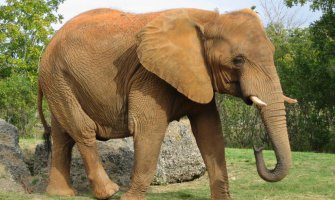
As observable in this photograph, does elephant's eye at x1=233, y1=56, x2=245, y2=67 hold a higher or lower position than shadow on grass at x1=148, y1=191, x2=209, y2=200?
higher

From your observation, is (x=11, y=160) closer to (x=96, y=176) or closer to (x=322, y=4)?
(x=96, y=176)

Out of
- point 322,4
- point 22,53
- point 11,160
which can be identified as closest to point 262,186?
point 11,160

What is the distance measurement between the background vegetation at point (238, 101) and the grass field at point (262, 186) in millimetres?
9349

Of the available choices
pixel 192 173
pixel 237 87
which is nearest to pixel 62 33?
pixel 237 87

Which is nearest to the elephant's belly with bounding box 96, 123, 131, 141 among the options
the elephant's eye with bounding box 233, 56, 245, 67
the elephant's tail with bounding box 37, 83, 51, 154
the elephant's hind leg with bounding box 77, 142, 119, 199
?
the elephant's hind leg with bounding box 77, 142, 119, 199

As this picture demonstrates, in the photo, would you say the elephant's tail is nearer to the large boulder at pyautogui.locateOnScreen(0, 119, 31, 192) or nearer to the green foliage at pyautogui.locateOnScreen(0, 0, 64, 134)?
the large boulder at pyautogui.locateOnScreen(0, 119, 31, 192)

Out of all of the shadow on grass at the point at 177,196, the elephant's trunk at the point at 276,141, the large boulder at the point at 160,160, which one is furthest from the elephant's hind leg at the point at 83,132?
the large boulder at the point at 160,160

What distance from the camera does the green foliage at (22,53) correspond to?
26547 mm

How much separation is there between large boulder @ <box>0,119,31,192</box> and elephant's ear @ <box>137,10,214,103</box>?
11.3 ft

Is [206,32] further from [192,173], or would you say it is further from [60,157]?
[192,173]

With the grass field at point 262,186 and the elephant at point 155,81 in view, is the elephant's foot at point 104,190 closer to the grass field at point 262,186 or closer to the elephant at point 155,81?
the elephant at point 155,81

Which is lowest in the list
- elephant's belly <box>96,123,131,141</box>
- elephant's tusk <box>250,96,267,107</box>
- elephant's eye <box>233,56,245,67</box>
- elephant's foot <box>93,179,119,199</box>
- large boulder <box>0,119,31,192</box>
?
elephant's foot <box>93,179,119,199</box>

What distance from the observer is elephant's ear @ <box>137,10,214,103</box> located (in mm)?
6617

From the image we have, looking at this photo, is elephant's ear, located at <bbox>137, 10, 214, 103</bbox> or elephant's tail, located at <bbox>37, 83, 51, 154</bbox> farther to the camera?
elephant's tail, located at <bbox>37, 83, 51, 154</bbox>
